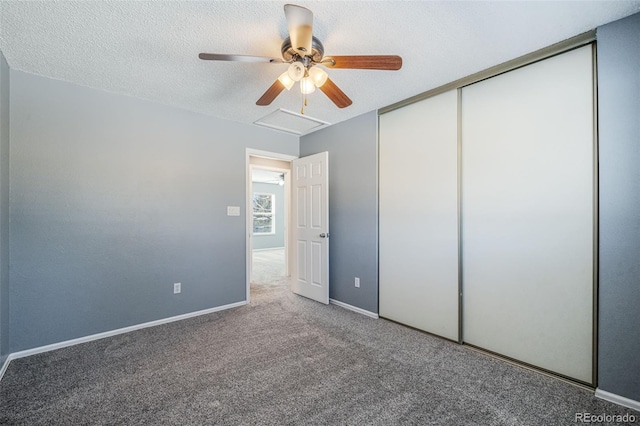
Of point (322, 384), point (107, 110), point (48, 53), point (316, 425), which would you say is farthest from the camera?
point (107, 110)

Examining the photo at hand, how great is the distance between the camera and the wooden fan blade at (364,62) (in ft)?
5.55

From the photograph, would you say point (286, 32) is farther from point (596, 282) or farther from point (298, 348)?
point (596, 282)

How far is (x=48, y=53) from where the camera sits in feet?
7.06

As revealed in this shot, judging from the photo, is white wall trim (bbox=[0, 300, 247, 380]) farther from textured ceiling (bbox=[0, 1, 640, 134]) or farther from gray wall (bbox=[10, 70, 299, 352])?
textured ceiling (bbox=[0, 1, 640, 134])

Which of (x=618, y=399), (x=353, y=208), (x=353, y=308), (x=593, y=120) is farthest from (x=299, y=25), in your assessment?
(x=353, y=308)

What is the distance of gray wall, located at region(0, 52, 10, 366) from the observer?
2160mm

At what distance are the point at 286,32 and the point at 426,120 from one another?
1.66 m

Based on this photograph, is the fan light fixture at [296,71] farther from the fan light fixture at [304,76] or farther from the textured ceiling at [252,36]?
the textured ceiling at [252,36]

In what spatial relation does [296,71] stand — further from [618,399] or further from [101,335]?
[101,335]

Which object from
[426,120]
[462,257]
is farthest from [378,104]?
[462,257]

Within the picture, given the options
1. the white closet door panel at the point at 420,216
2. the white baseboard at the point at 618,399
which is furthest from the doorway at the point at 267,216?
the white baseboard at the point at 618,399

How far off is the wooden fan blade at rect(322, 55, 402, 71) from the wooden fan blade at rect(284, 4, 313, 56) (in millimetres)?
180

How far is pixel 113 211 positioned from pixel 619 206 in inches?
162


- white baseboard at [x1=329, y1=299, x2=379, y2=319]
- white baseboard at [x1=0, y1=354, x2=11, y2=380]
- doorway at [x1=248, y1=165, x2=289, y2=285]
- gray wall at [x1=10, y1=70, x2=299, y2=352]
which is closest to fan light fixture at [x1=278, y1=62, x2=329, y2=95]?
gray wall at [x1=10, y1=70, x2=299, y2=352]
